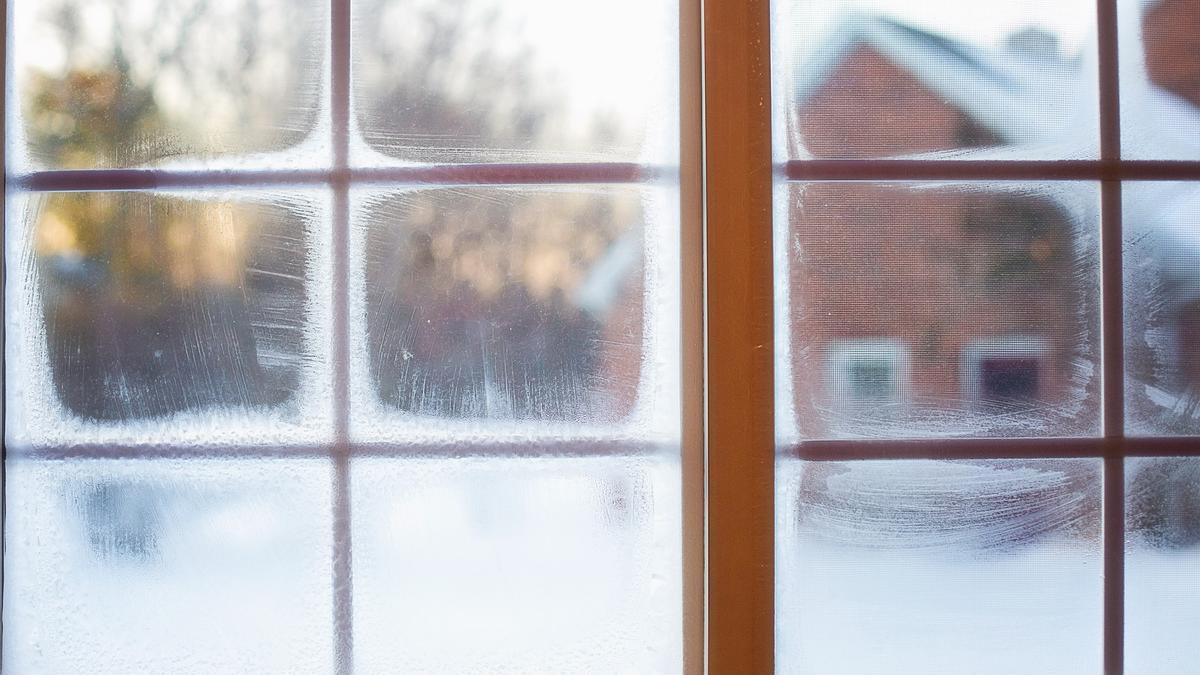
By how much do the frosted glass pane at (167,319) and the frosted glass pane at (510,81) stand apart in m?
0.24

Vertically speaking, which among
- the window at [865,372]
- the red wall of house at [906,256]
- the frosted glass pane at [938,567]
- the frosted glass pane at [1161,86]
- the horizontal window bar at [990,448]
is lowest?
the frosted glass pane at [938,567]

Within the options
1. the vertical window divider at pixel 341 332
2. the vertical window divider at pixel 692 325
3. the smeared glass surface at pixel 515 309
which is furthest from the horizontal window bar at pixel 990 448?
the vertical window divider at pixel 341 332

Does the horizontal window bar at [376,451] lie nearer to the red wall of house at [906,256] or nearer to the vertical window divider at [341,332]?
the vertical window divider at [341,332]

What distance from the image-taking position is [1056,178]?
→ 119cm

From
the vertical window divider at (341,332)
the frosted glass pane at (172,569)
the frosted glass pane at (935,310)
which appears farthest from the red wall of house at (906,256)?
the frosted glass pane at (172,569)

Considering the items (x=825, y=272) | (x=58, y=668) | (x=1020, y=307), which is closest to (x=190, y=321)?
(x=58, y=668)

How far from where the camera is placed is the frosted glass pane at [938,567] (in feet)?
3.85

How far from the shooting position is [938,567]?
1182 millimetres

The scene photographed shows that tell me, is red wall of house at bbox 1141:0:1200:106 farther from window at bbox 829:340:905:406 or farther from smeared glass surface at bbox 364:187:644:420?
smeared glass surface at bbox 364:187:644:420

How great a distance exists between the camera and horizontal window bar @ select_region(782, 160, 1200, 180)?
3.83ft

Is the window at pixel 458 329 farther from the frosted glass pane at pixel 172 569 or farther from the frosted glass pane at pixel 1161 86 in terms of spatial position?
the frosted glass pane at pixel 1161 86

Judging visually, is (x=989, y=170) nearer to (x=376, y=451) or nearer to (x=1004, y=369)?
(x=1004, y=369)

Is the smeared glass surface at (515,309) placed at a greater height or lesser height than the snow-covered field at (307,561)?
greater

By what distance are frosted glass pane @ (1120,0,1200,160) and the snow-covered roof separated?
0.08 meters
